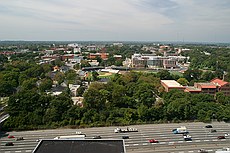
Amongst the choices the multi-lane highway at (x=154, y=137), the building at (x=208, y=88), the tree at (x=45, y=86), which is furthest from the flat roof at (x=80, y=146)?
the building at (x=208, y=88)

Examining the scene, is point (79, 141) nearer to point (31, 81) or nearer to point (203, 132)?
point (203, 132)

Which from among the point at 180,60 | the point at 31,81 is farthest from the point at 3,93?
the point at 180,60

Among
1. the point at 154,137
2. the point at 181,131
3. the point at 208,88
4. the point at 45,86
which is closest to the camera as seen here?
the point at 154,137

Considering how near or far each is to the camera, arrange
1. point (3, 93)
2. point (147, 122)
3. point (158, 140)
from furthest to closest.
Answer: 1. point (3, 93)
2. point (147, 122)
3. point (158, 140)

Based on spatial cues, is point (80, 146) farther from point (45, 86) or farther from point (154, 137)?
point (45, 86)

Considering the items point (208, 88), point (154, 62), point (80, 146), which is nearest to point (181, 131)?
point (80, 146)
